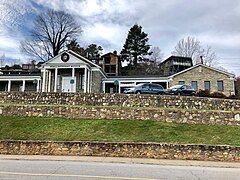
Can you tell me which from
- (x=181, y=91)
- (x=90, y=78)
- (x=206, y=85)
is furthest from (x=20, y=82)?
(x=206, y=85)

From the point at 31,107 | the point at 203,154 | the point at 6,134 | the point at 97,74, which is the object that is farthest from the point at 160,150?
the point at 97,74

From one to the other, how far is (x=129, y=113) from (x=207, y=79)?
21.7 meters

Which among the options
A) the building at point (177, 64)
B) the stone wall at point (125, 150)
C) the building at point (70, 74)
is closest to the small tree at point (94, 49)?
the building at point (177, 64)

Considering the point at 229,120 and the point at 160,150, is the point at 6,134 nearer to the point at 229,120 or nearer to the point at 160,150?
the point at 160,150

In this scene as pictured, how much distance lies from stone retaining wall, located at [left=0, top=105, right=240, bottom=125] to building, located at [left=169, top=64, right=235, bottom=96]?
18.2 meters

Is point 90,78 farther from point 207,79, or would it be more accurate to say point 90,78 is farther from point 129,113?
point 129,113

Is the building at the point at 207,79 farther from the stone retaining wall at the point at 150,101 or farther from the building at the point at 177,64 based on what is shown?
the building at the point at 177,64

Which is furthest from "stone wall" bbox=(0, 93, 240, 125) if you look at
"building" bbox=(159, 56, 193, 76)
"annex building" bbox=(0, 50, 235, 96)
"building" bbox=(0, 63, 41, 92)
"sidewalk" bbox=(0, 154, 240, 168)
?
"building" bbox=(159, 56, 193, 76)

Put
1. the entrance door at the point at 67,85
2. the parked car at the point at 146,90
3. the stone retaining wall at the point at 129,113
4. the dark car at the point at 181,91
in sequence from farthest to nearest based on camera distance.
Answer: the entrance door at the point at 67,85 → the dark car at the point at 181,91 → the parked car at the point at 146,90 → the stone retaining wall at the point at 129,113

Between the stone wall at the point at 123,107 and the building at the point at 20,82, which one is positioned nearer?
the stone wall at the point at 123,107

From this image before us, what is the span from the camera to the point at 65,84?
3647 centimetres

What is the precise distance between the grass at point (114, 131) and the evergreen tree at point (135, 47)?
4633 centimetres

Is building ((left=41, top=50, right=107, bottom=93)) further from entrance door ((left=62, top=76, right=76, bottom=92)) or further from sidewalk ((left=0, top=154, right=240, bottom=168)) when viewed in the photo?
sidewalk ((left=0, top=154, right=240, bottom=168))

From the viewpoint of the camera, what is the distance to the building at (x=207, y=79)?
34875 millimetres
